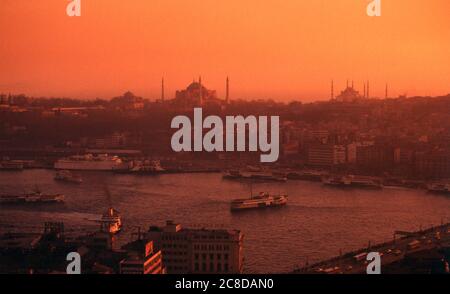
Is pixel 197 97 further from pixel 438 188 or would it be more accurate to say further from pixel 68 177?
pixel 438 188

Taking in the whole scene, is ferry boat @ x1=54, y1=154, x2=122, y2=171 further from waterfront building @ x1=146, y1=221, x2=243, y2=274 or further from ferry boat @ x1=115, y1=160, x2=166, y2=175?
waterfront building @ x1=146, y1=221, x2=243, y2=274

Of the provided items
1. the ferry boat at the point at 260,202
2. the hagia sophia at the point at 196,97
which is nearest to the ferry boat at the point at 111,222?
the hagia sophia at the point at 196,97

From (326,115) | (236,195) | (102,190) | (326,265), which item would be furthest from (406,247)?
(326,115)

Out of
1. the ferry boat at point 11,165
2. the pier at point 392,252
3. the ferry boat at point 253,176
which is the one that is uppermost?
the ferry boat at point 11,165

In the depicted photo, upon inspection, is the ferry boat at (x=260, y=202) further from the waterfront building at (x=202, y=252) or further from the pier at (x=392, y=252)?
the waterfront building at (x=202, y=252)

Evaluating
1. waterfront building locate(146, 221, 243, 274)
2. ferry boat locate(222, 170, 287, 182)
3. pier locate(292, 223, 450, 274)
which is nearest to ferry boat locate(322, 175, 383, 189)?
ferry boat locate(222, 170, 287, 182)
